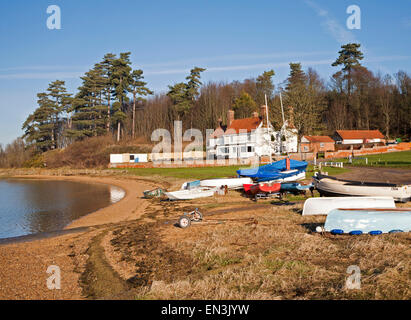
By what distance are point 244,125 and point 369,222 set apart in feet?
173

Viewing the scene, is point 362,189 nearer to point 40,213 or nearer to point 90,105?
point 40,213

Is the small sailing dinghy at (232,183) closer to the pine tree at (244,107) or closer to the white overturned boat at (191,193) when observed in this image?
the white overturned boat at (191,193)

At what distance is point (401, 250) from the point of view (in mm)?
8859

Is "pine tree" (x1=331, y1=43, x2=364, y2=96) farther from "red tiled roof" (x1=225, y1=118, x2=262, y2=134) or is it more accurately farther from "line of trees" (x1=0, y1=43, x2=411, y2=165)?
"red tiled roof" (x1=225, y1=118, x2=262, y2=134)

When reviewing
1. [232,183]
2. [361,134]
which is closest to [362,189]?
[232,183]

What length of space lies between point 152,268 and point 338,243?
6156mm

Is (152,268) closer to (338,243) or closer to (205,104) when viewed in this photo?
(338,243)

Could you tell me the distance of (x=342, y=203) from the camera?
543 inches

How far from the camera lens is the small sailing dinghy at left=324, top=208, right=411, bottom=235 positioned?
10.8 metres

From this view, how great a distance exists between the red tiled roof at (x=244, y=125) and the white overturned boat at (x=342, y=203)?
4634cm

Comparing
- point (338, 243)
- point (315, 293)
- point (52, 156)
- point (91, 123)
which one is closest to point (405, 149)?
point (338, 243)

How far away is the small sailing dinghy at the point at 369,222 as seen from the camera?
35.3ft
